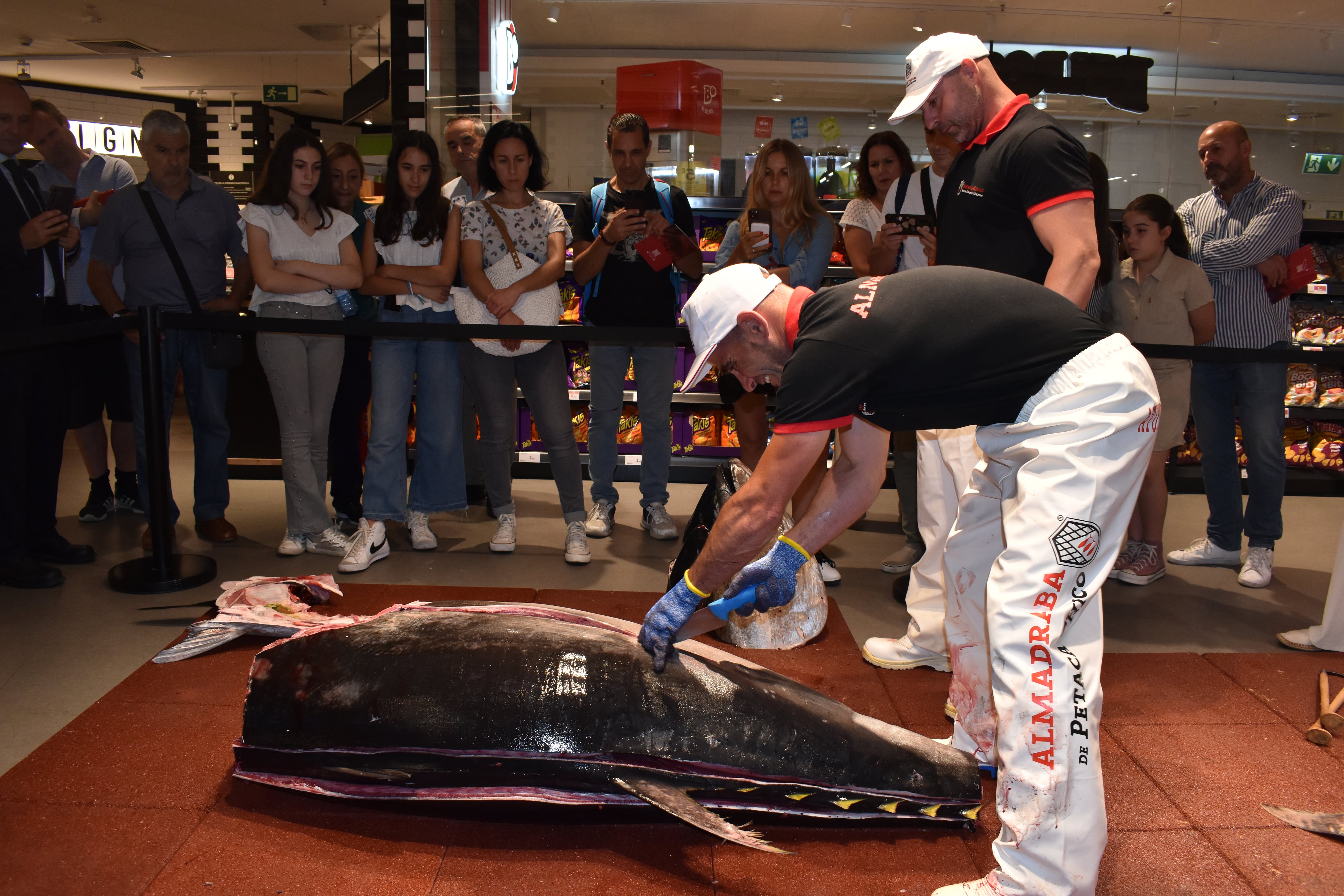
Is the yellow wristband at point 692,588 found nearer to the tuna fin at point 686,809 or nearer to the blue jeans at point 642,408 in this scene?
the tuna fin at point 686,809

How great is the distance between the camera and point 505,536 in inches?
186

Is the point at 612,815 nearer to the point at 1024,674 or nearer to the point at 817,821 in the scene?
the point at 817,821

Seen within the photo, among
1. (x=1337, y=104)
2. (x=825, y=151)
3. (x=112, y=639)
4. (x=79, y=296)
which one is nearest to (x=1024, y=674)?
(x=112, y=639)

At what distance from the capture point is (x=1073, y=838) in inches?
73.9

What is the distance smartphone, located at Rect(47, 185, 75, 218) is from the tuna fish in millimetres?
3306

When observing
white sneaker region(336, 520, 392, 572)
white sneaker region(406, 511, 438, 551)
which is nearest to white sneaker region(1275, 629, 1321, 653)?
white sneaker region(406, 511, 438, 551)

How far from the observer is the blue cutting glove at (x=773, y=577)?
7.36 ft

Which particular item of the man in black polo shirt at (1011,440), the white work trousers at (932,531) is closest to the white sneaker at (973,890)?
the man in black polo shirt at (1011,440)

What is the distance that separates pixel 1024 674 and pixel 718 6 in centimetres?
964

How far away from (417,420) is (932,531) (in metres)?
2.63

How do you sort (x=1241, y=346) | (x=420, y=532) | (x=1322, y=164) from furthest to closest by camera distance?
(x=1322, y=164) < (x=1241, y=346) < (x=420, y=532)

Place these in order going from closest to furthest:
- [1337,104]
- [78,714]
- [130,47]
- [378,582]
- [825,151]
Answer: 1. [78,714]
2. [378,582]
3. [825,151]
4. [1337,104]
5. [130,47]

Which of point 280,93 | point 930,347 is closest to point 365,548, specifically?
point 930,347

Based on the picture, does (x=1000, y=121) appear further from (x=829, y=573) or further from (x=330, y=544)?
(x=330, y=544)
